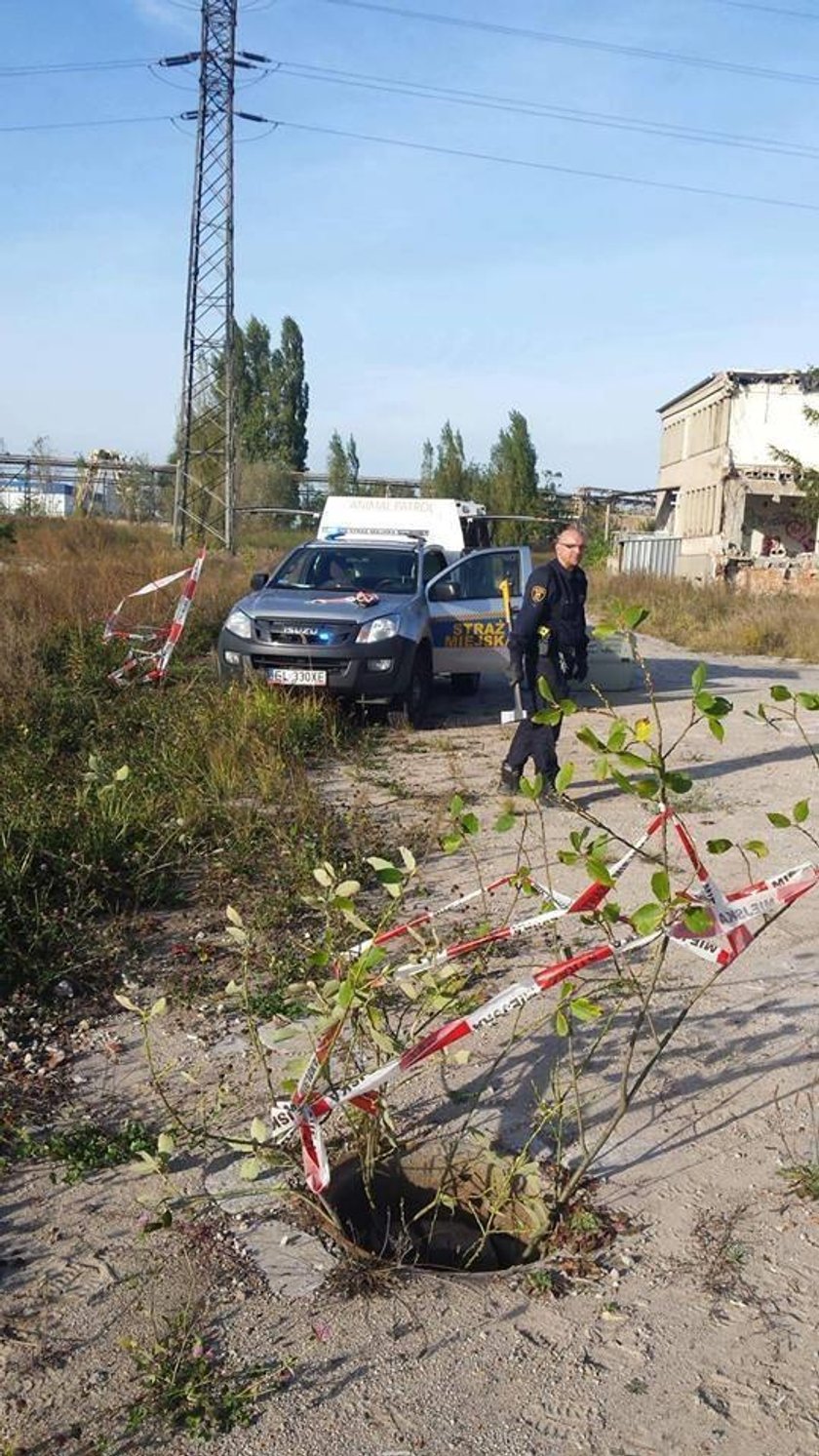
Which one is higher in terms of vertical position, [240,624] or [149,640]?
[240,624]

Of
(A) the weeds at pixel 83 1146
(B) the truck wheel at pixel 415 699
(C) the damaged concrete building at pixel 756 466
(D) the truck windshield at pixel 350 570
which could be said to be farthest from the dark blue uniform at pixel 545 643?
(C) the damaged concrete building at pixel 756 466

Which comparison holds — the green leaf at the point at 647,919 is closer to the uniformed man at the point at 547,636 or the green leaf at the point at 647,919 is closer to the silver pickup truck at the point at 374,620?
the uniformed man at the point at 547,636

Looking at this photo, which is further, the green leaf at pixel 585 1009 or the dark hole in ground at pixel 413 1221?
the dark hole in ground at pixel 413 1221

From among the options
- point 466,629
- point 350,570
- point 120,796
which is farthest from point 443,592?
point 120,796

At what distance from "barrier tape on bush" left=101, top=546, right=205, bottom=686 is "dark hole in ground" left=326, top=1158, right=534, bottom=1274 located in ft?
23.9

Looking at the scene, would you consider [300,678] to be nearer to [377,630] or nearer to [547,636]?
[377,630]

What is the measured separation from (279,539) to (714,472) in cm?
Answer: 1488

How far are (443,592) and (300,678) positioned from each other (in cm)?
171

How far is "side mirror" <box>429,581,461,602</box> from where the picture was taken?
11.1 m

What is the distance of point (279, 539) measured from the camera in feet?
118

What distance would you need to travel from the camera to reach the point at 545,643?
7.91 metres

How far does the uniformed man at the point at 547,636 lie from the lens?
7867 millimetres

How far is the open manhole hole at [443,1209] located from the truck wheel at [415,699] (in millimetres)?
7155

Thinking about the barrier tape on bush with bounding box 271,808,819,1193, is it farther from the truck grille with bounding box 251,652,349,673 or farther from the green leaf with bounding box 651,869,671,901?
the truck grille with bounding box 251,652,349,673
